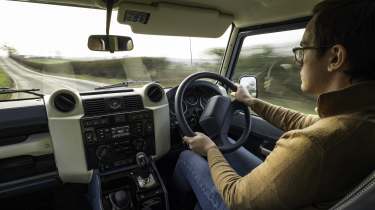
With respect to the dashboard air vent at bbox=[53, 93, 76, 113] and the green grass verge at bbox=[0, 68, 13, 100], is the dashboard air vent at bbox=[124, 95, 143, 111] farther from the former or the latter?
the green grass verge at bbox=[0, 68, 13, 100]

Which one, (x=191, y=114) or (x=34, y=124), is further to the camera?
(x=191, y=114)

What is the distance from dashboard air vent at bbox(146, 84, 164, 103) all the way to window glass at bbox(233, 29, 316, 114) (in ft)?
3.47

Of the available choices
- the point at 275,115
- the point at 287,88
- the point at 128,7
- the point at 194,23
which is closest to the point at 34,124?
the point at 128,7

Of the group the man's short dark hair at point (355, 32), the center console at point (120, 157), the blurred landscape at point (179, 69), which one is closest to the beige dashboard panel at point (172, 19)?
the blurred landscape at point (179, 69)

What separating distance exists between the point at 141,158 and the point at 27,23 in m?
1.23

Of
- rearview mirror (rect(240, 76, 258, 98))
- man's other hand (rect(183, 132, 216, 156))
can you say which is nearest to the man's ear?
man's other hand (rect(183, 132, 216, 156))

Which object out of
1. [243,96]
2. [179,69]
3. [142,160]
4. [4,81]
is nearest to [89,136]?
[142,160]

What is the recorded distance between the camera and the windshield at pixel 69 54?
204 cm

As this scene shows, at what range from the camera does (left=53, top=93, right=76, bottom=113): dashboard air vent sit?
75.1 inches

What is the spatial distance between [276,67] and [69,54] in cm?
188

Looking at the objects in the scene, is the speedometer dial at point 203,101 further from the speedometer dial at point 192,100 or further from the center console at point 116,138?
A: the center console at point 116,138

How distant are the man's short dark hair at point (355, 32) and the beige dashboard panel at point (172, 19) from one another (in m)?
Result: 1.44

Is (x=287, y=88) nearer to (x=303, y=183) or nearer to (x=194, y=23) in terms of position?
(x=194, y=23)

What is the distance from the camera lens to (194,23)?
2.52m
